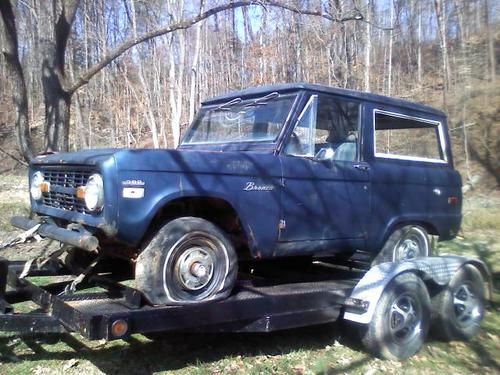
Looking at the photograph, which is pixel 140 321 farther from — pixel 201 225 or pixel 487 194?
pixel 487 194

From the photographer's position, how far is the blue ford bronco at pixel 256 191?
3.83 m

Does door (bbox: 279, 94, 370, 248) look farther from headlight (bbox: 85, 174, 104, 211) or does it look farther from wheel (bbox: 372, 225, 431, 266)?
headlight (bbox: 85, 174, 104, 211)

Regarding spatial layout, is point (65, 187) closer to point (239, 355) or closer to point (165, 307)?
point (165, 307)

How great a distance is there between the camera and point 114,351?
15.4 feet

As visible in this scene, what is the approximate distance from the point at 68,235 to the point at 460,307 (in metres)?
3.83

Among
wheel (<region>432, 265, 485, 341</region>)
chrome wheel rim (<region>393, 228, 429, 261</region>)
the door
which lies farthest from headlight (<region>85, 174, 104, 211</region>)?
wheel (<region>432, 265, 485, 341</region>)

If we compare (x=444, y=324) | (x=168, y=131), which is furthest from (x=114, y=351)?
(x=168, y=131)

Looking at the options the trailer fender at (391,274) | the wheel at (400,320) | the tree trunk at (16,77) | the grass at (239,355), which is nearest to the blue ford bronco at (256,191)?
the trailer fender at (391,274)

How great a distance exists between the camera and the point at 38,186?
15.5 feet

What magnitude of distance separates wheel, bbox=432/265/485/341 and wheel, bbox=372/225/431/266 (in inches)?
22.8

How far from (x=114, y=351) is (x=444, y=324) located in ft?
10.0

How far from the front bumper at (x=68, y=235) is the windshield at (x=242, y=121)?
5.87ft

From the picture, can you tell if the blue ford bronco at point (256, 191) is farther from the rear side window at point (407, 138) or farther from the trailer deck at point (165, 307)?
the trailer deck at point (165, 307)

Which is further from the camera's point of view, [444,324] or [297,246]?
[444,324]
